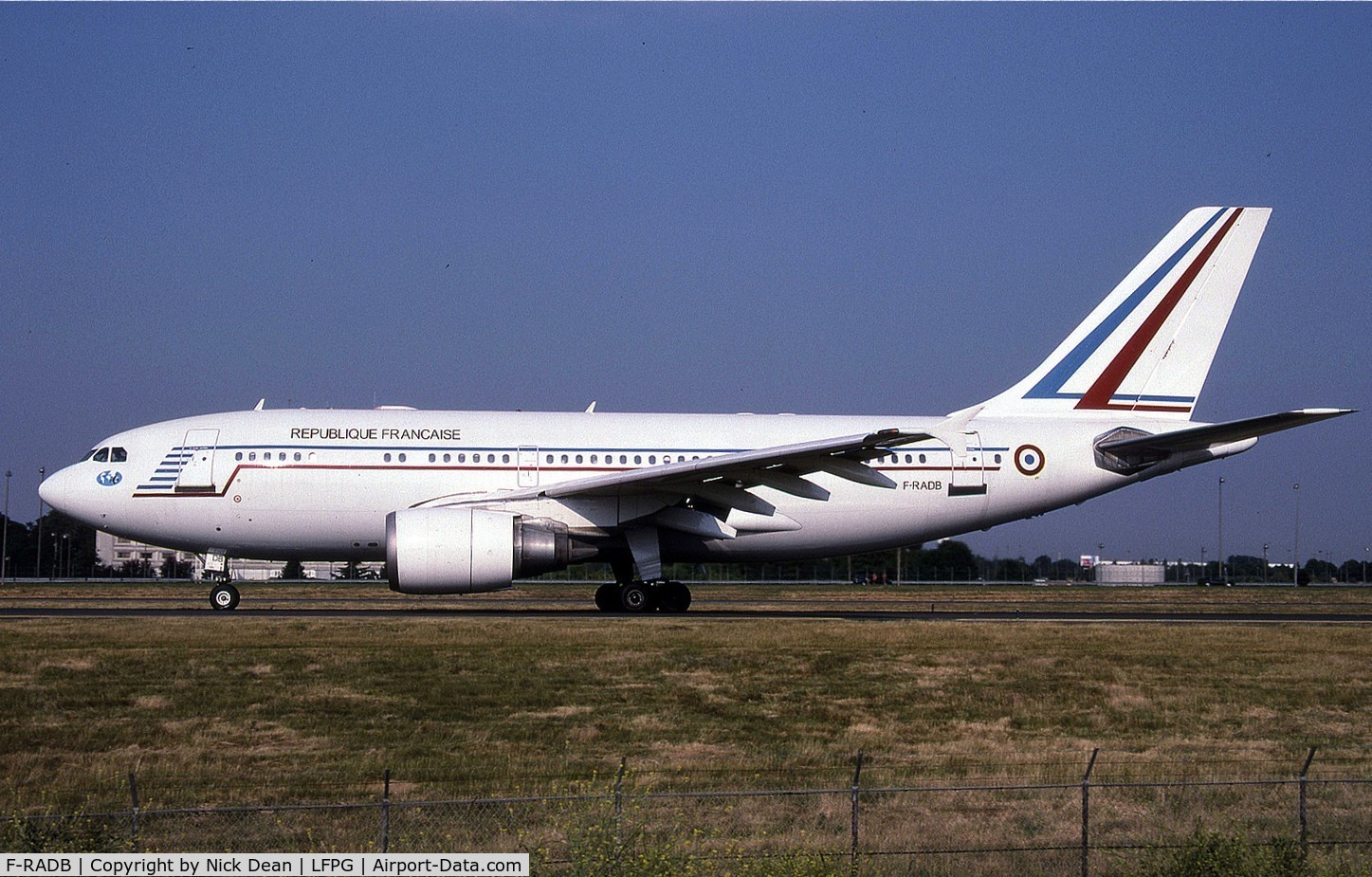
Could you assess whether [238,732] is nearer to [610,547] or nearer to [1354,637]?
[610,547]

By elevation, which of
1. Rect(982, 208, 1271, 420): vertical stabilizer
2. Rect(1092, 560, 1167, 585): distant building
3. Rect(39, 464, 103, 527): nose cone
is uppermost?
Rect(982, 208, 1271, 420): vertical stabilizer

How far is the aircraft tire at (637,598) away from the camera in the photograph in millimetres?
24844

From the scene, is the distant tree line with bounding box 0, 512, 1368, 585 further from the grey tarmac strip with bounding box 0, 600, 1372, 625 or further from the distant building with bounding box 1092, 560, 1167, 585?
the grey tarmac strip with bounding box 0, 600, 1372, 625

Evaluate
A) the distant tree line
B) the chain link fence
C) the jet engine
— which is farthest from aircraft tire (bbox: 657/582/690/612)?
the distant tree line

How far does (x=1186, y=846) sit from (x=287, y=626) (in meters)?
14.1

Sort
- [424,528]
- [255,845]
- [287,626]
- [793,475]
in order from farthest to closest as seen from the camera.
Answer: [793,475], [424,528], [287,626], [255,845]

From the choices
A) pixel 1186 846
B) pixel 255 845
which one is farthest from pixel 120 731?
pixel 1186 846

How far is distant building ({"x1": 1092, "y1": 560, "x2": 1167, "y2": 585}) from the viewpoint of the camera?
284 ft

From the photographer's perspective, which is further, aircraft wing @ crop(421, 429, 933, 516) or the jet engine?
aircraft wing @ crop(421, 429, 933, 516)

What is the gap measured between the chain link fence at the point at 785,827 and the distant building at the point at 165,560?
60186 mm

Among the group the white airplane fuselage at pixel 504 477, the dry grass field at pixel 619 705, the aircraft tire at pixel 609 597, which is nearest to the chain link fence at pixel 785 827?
the dry grass field at pixel 619 705

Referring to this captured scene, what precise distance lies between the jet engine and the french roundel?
981cm

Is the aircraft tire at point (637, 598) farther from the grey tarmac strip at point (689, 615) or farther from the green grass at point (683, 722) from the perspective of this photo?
the green grass at point (683, 722)

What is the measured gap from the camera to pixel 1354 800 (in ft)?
41.4
